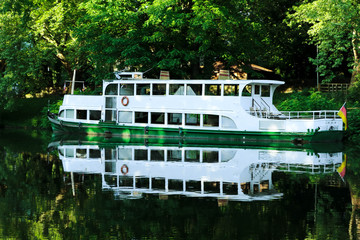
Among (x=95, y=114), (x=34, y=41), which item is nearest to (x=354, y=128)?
(x=95, y=114)

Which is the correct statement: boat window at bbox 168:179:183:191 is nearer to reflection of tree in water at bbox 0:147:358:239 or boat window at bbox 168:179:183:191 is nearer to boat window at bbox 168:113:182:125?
reflection of tree in water at bbox 0:147:358:239

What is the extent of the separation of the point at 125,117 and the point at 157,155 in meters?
13.0

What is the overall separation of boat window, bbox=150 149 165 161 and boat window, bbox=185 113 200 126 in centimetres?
834

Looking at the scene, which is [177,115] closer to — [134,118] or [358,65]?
[134,118]

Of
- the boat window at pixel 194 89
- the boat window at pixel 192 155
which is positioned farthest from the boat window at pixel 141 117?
the boat window at pixel 192 155

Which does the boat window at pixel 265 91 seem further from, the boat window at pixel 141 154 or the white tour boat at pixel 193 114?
the boat window at pixel 141 154

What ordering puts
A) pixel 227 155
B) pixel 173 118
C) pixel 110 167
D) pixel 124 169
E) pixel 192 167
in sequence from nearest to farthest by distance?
pixel 124 169 → pixel 192 167 → pixel 110 167 → pixel 227 155 → pixel 173 118

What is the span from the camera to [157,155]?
78.4 ft

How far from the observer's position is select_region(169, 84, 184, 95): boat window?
3462 cm

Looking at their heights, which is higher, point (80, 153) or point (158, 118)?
point (158, 118)

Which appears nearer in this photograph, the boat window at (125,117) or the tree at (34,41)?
the boat window at (125,117)

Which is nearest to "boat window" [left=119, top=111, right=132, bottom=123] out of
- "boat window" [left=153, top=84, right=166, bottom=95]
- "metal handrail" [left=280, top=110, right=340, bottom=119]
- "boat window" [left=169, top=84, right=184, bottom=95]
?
"boat window" [left=153, top=84, right=166, bottom=95]

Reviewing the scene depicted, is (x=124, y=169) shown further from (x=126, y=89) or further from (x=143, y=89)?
(x=126, y=89)

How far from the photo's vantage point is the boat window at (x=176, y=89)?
34.6m
